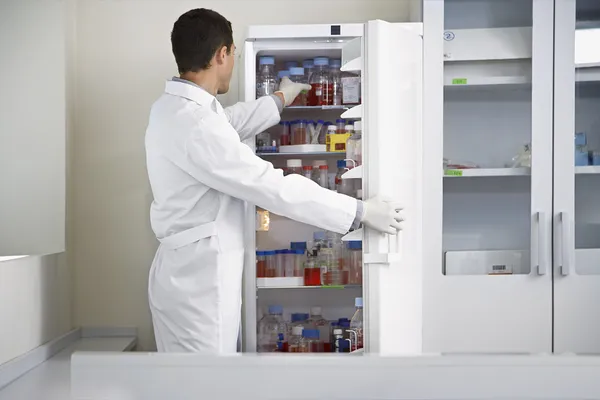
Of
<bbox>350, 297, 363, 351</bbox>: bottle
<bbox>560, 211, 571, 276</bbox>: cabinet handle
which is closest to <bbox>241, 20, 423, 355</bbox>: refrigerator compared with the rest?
<bbox>350, 297, 363, 351</bbox>: bottle

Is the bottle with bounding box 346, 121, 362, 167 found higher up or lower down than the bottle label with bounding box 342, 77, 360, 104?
lower down

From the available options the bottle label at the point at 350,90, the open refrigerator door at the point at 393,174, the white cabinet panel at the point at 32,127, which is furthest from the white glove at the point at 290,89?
the white cabinet panel at the point at 32,127

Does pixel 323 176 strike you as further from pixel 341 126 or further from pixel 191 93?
pixel 191 93

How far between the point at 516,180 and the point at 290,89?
3.64 ft

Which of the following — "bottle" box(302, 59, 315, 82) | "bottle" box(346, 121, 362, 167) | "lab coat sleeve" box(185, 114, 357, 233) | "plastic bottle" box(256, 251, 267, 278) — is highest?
"bottle" box(302, 59, 315, 82)

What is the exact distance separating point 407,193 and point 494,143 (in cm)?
131

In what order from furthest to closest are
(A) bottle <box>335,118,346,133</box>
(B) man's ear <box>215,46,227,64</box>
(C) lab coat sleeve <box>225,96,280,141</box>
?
(A) bottle <box>335,118,346,133</box> → (C) lab coat sleeve <box>225,96,280,141</box> → (B) man's ear <box>215,46,227,64</box>

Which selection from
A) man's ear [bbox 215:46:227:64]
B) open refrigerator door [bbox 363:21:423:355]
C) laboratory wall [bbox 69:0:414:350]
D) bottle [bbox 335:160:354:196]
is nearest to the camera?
open refrigerator door [bbox 363:21:423:355]

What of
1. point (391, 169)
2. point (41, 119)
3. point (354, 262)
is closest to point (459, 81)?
point (354, 262)

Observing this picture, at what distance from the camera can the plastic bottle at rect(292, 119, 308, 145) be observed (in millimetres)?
2957

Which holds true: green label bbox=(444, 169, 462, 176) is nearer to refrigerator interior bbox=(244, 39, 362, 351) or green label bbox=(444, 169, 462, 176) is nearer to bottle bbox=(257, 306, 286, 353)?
refrigerator interior bbox=(244, 39, 362, 351)

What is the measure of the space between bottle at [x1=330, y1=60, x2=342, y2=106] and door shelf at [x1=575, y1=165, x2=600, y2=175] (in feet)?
3.55

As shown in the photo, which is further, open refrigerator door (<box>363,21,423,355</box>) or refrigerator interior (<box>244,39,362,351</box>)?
refrigerator interior (<box>244,39,362,351</box>)

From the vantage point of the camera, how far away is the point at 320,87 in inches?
116
